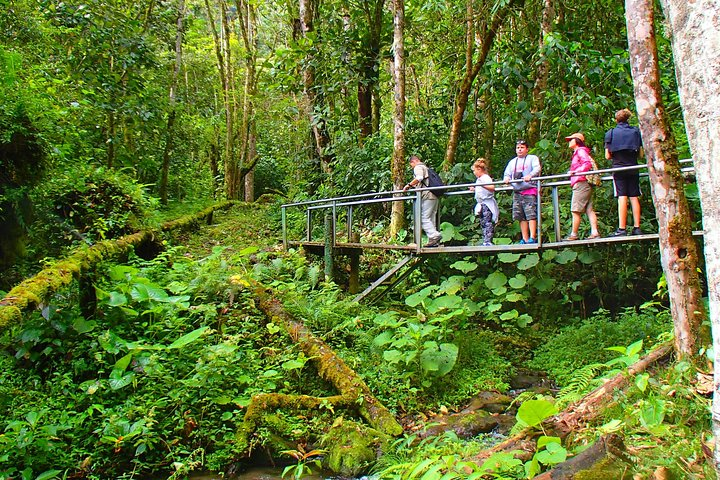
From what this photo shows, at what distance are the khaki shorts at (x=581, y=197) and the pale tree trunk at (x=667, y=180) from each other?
2434mm

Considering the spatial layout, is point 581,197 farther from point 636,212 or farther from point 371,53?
point 371,53

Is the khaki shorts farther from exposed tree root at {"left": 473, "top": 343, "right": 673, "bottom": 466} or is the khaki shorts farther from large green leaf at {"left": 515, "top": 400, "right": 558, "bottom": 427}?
large green leaf at {"left": 515, "top": 400, "right": 558, "bottom": 427}

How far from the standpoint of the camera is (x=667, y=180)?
453 cm

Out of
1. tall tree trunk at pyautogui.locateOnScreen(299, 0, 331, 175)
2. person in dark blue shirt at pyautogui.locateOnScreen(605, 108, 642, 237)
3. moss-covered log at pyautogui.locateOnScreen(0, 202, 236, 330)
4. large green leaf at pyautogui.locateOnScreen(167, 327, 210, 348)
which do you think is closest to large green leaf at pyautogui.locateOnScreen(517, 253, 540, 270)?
person in dark blue shirt at pyautogui.locateOnScreen(605, 108, 642, 237)

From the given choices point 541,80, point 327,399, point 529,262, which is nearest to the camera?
point 327,399

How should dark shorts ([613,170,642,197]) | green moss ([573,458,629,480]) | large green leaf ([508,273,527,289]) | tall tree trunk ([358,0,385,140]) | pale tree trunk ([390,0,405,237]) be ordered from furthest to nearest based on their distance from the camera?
1. tall tree trunk ([358,0,385,140])
2. pale tree trunk ([390,0,405,237])
3. large green leaf ([508,273,527,289])
4. dark shorts ([613,170,642,197])
5. green moss ([573,458,629,480])

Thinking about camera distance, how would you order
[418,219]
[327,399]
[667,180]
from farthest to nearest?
[418,219] < [327,399] < [667,180]

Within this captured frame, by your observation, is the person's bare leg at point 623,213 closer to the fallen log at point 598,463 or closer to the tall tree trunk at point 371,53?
the fallen log at point 598,463

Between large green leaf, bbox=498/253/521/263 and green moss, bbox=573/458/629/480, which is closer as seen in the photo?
green moss, bbox=573/458/629/480

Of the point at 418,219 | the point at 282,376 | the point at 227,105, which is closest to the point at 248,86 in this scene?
the point at 227,105

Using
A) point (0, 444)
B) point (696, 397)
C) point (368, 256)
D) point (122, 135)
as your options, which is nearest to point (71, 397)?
point (0, 444)

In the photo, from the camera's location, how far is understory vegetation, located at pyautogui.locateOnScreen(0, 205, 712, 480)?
359cm

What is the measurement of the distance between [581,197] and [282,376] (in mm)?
4810

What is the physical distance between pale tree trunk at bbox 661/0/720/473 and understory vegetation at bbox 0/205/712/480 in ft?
3.44
